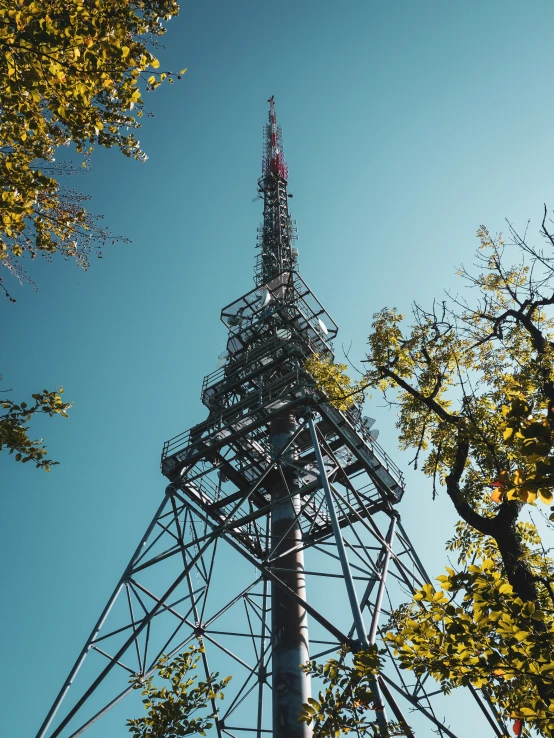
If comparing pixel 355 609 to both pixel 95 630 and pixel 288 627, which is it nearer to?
pixel 288 627

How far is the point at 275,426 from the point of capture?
16969 mm

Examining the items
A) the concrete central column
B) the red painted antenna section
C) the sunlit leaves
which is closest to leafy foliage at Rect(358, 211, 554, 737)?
the sunlit leaves

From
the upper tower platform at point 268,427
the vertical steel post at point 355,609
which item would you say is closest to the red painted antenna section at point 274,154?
the upper tower platform at point 268,427

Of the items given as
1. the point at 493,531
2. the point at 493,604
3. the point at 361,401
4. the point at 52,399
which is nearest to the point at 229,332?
the point at 361,401

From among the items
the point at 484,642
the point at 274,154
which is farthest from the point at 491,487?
the point at 274,154

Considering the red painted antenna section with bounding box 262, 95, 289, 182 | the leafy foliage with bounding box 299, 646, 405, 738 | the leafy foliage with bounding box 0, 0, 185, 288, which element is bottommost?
the leafy foliage with bounding box 299, 646, 405, 738

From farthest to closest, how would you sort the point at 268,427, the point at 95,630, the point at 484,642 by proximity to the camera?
the point at 268,427 < the point at 95,630 < the point at 484,642

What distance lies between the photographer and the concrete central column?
1128cm

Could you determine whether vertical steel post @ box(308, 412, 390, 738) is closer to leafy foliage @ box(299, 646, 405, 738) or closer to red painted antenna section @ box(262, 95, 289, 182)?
leafy foliage @ box(299, 646, 405, 738)

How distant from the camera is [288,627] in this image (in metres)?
12.8

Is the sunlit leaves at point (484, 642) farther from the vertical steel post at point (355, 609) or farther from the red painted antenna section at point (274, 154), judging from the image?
the red painted antenna section at point (274, 154)

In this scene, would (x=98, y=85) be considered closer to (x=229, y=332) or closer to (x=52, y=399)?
(x=52, y=399)

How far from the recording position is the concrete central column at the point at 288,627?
37.0 ft

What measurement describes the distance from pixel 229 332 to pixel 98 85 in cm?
1504
